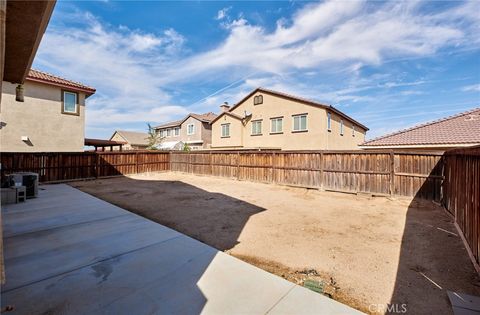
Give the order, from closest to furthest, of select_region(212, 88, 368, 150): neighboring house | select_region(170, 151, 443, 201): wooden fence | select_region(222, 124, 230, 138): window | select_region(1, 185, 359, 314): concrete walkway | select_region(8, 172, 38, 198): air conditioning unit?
select_region(1, 185, 359, 314): concrete walkway → select_region(8, 172, 38, 198): air conditioning unit → select_region(170, 151, 443, 201): wooden fence → select_region(212, 88, 368, 150): neighboring house → select_region(222, 124, 230, 138): window

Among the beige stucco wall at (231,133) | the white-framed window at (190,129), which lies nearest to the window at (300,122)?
the beige stucco wall at (231,133)

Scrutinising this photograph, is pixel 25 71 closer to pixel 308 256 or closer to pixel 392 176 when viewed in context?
pixel 308 256

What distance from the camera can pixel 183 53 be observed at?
1706cm

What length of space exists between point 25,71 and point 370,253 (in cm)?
820

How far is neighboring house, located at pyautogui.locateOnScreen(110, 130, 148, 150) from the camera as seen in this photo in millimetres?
38188

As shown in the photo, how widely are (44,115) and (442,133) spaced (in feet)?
70.0

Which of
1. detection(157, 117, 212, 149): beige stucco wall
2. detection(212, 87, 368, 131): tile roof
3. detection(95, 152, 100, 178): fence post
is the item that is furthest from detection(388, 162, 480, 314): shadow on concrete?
detection(157, 117, 212, 149): beige stucco wall

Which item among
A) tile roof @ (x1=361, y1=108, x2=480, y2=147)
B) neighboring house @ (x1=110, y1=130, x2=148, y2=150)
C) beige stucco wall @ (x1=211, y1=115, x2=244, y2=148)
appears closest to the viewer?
tile roof @ (x1=361, y1=108, x2=480, y2=147)

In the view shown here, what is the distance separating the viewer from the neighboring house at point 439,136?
9828 mm

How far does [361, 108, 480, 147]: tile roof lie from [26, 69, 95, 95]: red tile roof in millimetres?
17192

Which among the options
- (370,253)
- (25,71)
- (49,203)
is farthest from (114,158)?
(370,253)

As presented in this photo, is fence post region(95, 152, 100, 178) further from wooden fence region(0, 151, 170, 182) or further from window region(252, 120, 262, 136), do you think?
window region(252, 120, 262, 136)
